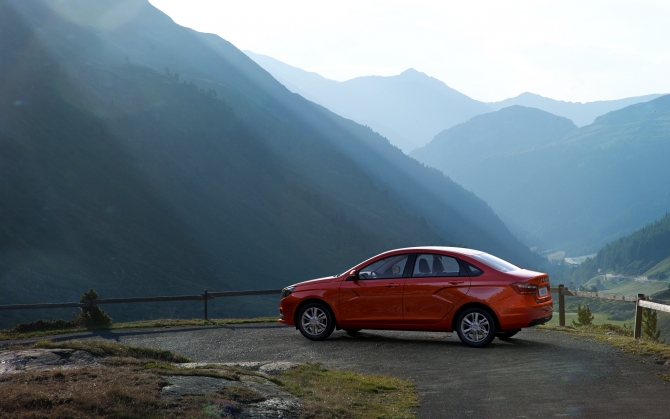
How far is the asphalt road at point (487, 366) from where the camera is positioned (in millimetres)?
7980

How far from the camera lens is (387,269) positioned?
521 inches

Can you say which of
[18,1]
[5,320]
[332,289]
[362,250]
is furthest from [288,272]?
[332,289]

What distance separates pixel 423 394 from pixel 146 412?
3.80m

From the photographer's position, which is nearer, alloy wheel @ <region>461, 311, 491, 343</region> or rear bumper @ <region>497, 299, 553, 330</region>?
rear bumper @ <region>497, 299, 553, 330</region>

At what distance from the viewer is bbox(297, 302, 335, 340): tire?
13758mm

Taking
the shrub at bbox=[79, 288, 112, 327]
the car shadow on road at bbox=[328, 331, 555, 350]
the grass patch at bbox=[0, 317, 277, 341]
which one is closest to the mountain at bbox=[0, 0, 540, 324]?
the grass patch at bbox=[0, 317, 277, 341]

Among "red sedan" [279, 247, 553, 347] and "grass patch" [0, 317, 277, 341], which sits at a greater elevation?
A: "red sedan" [279, 247, 553, 347]

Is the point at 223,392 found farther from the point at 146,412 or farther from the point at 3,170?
the point at 3,170

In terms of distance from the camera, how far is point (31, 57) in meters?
155

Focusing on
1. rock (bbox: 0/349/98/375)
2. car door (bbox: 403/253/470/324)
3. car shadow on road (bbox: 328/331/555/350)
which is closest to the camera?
rock (bbox: 0/349/98/375)

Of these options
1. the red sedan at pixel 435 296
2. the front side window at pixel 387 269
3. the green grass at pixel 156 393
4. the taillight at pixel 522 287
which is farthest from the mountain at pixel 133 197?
the green grass at pixel 156 393

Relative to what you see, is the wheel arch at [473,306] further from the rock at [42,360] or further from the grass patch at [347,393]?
the rock at [42,360]

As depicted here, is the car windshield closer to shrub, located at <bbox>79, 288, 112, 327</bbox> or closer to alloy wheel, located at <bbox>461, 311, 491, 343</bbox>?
alloy wheel, located at <bbox>461, 311, 491, 343</bbox>

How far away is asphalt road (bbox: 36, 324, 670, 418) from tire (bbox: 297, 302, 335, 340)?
0.26 meters
